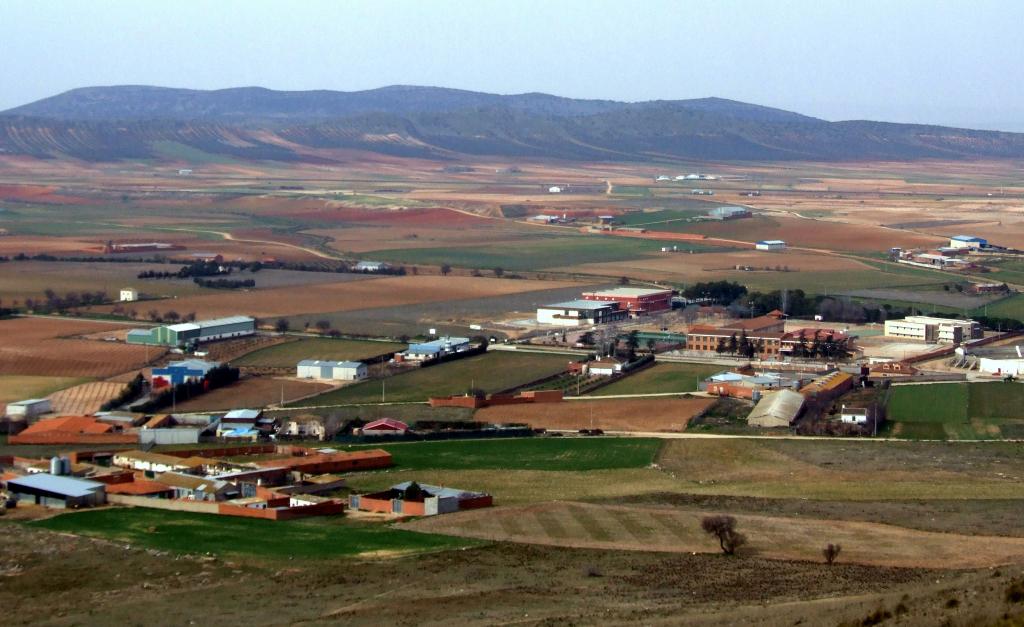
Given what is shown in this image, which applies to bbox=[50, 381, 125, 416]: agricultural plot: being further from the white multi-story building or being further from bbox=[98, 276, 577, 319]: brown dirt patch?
the white multi-story building

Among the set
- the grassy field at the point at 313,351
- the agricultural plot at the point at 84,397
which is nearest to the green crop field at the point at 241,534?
the agricultural plot at the point at 84,397

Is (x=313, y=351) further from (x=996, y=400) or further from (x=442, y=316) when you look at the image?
(x=996, y=400)

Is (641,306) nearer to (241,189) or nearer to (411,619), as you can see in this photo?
(411,619)

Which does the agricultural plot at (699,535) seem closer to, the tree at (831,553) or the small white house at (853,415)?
the tree at (831,553)

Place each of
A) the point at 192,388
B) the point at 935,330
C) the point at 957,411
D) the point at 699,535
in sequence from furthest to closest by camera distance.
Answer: the point at 935,330 → the point at 192,388 → the point at 957,411 → the point at 699,535

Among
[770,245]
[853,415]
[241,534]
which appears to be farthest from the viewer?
[770,245]

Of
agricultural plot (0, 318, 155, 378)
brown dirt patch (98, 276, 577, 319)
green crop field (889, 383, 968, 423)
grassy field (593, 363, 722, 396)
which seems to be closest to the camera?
green crop field (889, 383, 968, 423)

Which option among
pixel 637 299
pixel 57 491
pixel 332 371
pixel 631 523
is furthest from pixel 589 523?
pixel 637 299

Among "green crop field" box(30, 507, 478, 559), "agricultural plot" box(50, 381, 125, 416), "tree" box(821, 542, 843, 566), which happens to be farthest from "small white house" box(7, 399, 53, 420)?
"tree" box(821, 542, 843, 566)
